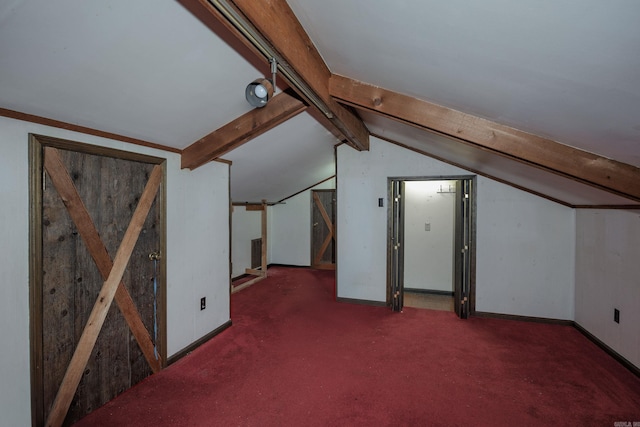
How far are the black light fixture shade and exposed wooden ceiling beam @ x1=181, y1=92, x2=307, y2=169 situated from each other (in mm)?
684

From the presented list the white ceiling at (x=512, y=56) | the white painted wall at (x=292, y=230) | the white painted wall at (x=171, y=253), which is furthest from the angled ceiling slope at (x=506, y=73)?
the white painted wall at (x=292, y=230)

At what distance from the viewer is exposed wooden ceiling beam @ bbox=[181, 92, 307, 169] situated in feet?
8.52

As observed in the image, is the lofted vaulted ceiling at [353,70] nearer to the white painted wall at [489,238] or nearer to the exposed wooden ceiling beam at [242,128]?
the exposed wooden ceiling beam at [242,128]

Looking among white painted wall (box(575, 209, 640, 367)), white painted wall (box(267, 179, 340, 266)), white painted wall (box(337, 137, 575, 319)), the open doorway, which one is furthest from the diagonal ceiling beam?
white painted wall (box(267, 179, 340, 266))

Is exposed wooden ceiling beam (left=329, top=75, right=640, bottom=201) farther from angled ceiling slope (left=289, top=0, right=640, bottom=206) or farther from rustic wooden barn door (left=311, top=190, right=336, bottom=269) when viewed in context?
rustic wooden barn door (left=311, top=190, right=336, bottom=269)

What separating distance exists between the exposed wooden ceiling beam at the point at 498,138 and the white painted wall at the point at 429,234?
9.44ft

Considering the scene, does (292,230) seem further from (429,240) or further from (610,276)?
(610,276)

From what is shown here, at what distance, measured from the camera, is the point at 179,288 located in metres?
2.96

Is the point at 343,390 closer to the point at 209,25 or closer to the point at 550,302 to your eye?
the point at 209,25

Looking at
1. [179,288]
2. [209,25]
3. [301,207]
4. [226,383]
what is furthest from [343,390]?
[301,207]

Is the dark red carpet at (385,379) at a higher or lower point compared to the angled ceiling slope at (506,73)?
lower

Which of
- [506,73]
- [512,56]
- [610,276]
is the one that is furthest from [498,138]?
[610,276]

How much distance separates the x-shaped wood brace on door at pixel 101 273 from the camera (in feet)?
6.43

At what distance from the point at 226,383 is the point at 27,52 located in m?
2.48
